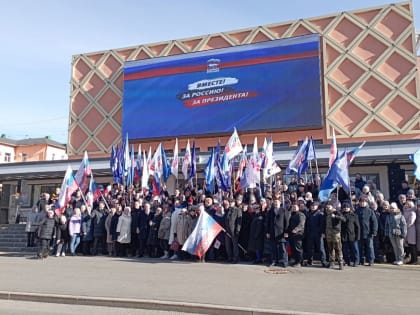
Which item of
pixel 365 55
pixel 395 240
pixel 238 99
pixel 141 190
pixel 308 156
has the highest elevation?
pixel 365 55

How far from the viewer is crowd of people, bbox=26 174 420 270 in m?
11.4

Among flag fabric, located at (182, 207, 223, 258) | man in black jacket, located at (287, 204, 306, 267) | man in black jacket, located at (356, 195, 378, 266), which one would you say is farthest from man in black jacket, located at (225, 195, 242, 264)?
man in black jacket, located at (356, 195, 378, 266)

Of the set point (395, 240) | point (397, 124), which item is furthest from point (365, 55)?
point (395, 240)

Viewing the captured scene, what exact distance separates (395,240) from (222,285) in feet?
19.0

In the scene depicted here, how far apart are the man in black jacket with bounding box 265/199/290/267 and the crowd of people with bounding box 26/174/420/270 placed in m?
0.03

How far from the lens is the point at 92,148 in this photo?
27531 millimetres

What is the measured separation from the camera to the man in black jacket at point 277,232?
1145 centimetres

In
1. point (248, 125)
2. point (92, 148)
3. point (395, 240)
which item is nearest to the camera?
point (395, 240)

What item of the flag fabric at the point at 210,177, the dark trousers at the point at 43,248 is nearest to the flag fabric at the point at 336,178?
the flag fabric at the point at 210,177

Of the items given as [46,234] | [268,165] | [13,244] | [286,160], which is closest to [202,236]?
[268,165]

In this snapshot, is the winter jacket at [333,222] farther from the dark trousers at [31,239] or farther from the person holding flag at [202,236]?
the dark trousers at [31,239]

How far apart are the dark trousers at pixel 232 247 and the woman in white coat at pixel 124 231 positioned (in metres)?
3.74

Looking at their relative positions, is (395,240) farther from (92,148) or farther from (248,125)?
(92,148)

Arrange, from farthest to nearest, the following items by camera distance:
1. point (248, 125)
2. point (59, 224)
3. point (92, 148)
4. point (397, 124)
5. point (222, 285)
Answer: point (92, 148) → point (248, 125) → point (397, 124) → point (59, 224) → point (222, 285)
